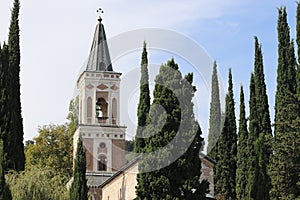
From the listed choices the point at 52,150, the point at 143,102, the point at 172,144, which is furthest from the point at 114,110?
the point at 172,144

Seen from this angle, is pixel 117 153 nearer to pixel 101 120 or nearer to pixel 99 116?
pixel 101 120

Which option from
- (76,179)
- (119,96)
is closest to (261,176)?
(76,179)

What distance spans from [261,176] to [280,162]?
3913mm

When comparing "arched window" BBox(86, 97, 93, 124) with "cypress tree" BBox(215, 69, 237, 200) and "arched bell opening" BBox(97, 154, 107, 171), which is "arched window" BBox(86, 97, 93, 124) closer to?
"arched bell opening" BBox(97, 154, 107, 171)

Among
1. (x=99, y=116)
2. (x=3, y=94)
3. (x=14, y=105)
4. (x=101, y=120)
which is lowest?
(x=14, y=105)

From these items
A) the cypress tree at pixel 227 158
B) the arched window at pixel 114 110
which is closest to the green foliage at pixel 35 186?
the arched window at pixel 114 110

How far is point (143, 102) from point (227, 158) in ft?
32.8

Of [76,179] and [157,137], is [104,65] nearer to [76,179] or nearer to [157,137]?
[76,179]

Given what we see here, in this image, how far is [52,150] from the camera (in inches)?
1863

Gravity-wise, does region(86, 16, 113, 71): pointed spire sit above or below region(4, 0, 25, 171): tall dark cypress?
above

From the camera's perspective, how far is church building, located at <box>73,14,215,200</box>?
3688 cm

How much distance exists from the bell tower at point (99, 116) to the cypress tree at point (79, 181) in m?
8.47

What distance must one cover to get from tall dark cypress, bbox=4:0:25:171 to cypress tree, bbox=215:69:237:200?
47.9 ft

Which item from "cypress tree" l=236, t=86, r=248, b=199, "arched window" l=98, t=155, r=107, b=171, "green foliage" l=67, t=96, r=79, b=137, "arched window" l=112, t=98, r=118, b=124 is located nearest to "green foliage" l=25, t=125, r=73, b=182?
"green foliage" l=67, t=96, r=79, b=137
